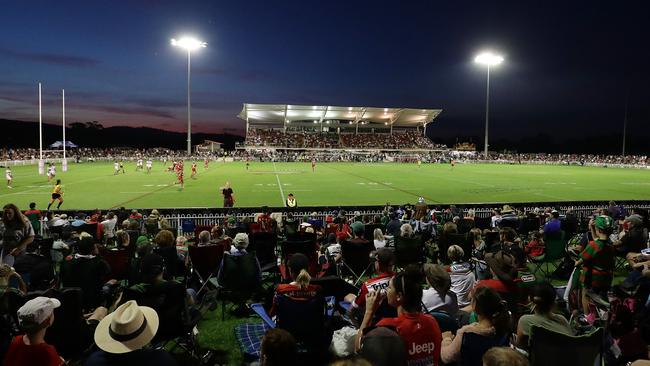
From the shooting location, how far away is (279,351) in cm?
278

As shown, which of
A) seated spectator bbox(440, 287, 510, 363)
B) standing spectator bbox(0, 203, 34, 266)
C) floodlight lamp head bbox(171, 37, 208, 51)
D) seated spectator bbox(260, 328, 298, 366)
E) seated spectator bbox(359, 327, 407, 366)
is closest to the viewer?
seated spectator bbox(260, 328, 298, 366)

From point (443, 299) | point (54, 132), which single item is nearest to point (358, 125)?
point (443, 299)

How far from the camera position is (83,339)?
4.64m

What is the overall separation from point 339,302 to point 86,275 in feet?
12.3

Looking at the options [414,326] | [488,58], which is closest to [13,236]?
[414,326]

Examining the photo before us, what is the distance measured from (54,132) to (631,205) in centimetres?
19410

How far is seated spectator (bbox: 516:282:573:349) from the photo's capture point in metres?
3.99

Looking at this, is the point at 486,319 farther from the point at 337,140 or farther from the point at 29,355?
the point at 337,140

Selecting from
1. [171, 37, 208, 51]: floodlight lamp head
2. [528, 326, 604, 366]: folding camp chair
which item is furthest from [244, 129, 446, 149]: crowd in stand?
[528, 326, 604, 366]: folding camp chair

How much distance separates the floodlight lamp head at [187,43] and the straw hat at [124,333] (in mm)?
56404

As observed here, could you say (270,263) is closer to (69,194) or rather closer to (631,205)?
(631,205)

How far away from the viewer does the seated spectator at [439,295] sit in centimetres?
488

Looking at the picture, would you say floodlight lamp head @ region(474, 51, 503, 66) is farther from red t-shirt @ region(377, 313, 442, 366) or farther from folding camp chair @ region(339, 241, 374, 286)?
red t-shirt @ region(377, 313, 442, 366)

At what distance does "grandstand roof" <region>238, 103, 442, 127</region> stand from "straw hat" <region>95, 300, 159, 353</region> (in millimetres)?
81108
